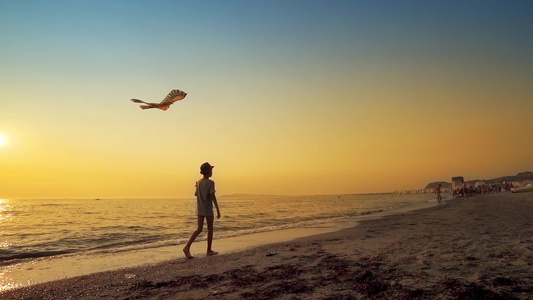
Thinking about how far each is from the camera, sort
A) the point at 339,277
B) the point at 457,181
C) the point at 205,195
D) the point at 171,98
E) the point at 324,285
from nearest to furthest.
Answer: the point at 324,285, the point at 339,277, the point at 171,98, the point at 205,195, the point at 457,181

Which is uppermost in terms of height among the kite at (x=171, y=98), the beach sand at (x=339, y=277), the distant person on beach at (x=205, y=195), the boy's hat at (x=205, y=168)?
the kite at (x=171, y=98)

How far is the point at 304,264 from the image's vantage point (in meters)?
6.17

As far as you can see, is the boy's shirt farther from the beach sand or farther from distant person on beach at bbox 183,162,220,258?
the beach sand

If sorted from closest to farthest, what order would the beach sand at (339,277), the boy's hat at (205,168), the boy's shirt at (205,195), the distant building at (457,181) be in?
1. the beach sand at (339,277)
2. the boy's shirt at (205,195)
3. the boy's hat at (205,168)
4. the distant building at (457,181)

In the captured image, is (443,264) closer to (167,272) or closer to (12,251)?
(167,272)

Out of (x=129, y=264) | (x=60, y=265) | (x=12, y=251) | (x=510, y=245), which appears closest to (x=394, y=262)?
(x=510, y=245)

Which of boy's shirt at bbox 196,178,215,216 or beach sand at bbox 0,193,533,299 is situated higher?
boy's shirt at bbox 196,178,215,216

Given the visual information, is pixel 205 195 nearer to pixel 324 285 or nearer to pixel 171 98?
pixel 171 98

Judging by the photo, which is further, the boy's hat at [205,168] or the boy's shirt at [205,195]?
the boy's hat at [205,168]

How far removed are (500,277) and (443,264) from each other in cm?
100

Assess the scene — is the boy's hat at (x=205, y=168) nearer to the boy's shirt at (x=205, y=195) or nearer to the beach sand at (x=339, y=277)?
the boy's shirt at (x=205, y=195)

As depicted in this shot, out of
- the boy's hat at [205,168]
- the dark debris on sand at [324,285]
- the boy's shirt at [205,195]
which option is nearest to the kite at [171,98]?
the boy's hat at [205,168]

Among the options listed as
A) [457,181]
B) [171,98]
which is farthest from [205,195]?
[457,181]

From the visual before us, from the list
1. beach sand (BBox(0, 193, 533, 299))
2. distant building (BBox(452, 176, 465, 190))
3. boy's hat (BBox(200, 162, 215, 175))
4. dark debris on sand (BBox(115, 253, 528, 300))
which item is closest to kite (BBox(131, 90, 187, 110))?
boy's hat (BBox(200, 162, 215, 175))
